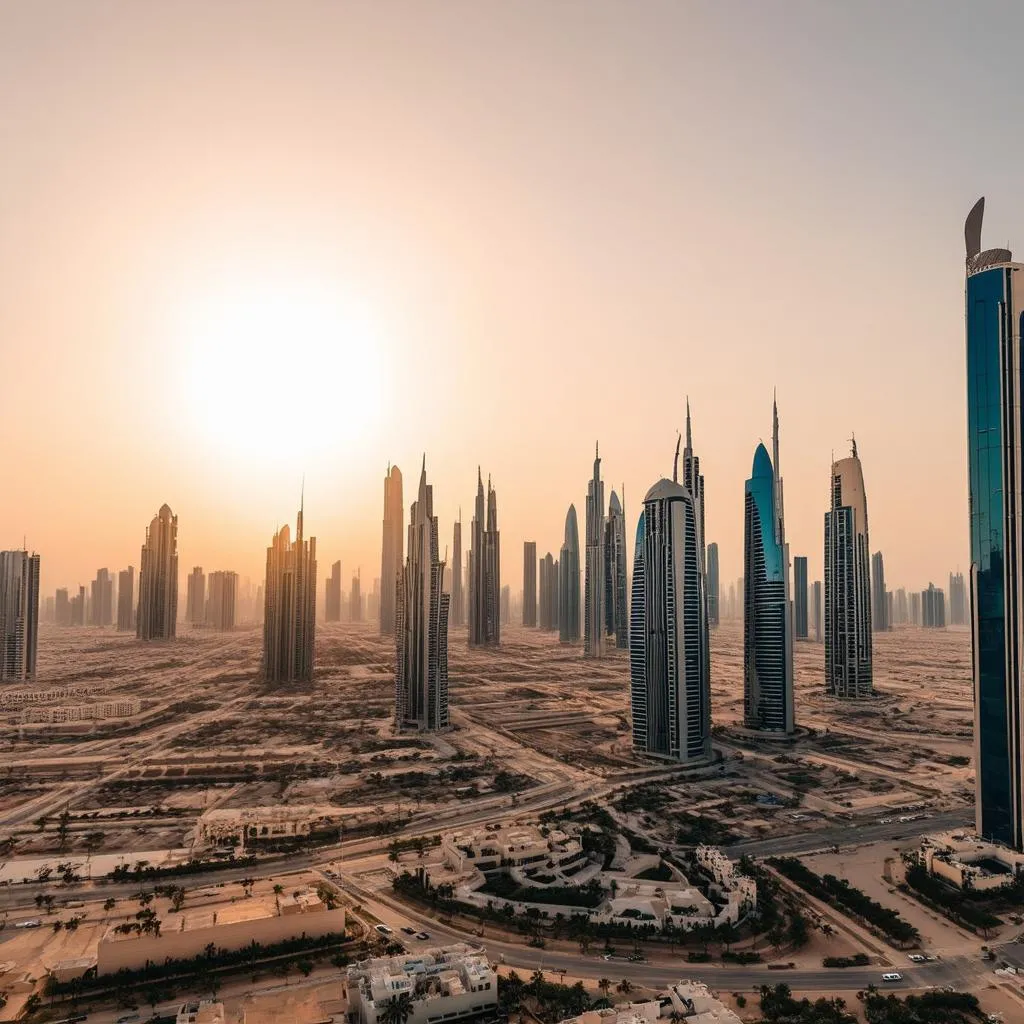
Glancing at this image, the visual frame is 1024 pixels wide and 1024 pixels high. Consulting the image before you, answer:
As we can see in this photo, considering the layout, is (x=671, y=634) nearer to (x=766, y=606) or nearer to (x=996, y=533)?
(x=766, y=606)

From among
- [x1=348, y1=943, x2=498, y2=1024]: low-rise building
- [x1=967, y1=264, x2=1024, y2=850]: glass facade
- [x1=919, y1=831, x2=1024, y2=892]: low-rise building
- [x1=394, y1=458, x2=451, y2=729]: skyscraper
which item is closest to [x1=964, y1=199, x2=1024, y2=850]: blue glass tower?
[x1=967, y1=264, x2=1024, y2=850]: glass facade

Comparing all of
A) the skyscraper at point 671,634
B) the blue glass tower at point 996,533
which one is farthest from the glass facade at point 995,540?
the skyscraper at point 671,634

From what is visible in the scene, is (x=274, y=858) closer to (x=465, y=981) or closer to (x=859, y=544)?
(x=465, y=981)

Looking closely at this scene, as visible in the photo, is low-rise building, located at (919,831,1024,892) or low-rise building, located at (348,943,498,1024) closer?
low-rise building, located at (348,943,498,1024)

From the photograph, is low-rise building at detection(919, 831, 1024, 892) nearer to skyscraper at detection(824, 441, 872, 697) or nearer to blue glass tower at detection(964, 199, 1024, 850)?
blue glass tower at detection(964, 199, 1024, 850)

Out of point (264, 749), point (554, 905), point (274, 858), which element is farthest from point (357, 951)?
point (264, 749)

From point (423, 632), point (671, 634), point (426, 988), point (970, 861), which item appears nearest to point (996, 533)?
point (970, 861)

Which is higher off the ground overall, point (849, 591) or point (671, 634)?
point (849, 591)
